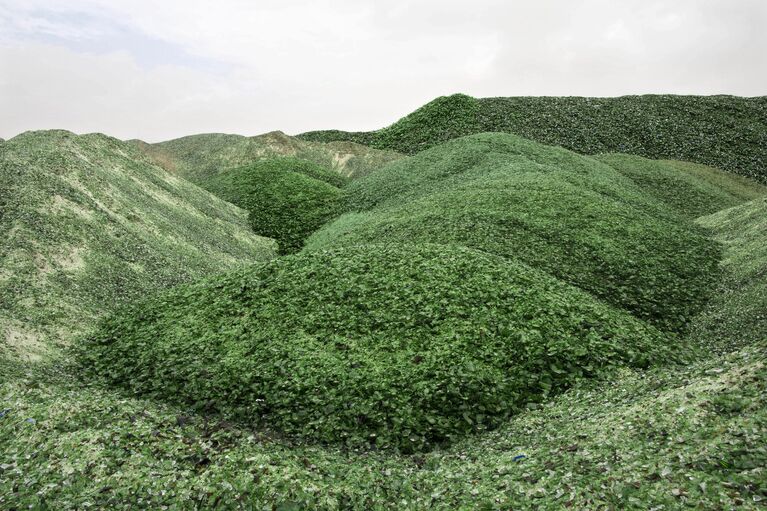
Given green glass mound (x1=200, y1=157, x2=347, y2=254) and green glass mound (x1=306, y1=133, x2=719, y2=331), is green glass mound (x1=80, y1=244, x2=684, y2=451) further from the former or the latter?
green glass mound (x1=200, y1=157, x2=347, y2=254)

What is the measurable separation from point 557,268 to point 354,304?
826 cm

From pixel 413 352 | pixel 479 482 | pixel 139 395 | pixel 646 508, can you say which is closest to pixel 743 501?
pixel 646 508

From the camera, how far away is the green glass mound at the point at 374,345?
12.8 m

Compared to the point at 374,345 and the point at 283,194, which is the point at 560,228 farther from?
the point at 283,194

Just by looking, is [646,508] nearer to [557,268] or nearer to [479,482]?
[479,482]

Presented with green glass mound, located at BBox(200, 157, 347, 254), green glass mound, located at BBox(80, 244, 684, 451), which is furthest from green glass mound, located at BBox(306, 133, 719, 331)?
green glass mound, located at BBox(80, 244, 684, 451)

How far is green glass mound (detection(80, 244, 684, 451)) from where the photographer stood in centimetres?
1279

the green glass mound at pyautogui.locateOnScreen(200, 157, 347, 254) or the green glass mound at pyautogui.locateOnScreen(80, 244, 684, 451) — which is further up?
the green glass mound at pyautogui.locateOnScreen(200, 157, 347, 254)

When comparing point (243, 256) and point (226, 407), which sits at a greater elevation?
point (243, 256)

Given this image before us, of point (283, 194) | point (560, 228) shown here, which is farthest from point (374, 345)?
point (283, 194)

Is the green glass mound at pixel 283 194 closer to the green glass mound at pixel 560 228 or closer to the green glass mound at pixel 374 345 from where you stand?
the green glass mound at pixel 560 228

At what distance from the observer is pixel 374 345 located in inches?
575

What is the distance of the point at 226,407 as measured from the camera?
Result: 1311 centimetres

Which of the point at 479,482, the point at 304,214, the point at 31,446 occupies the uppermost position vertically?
the point at 304,214
